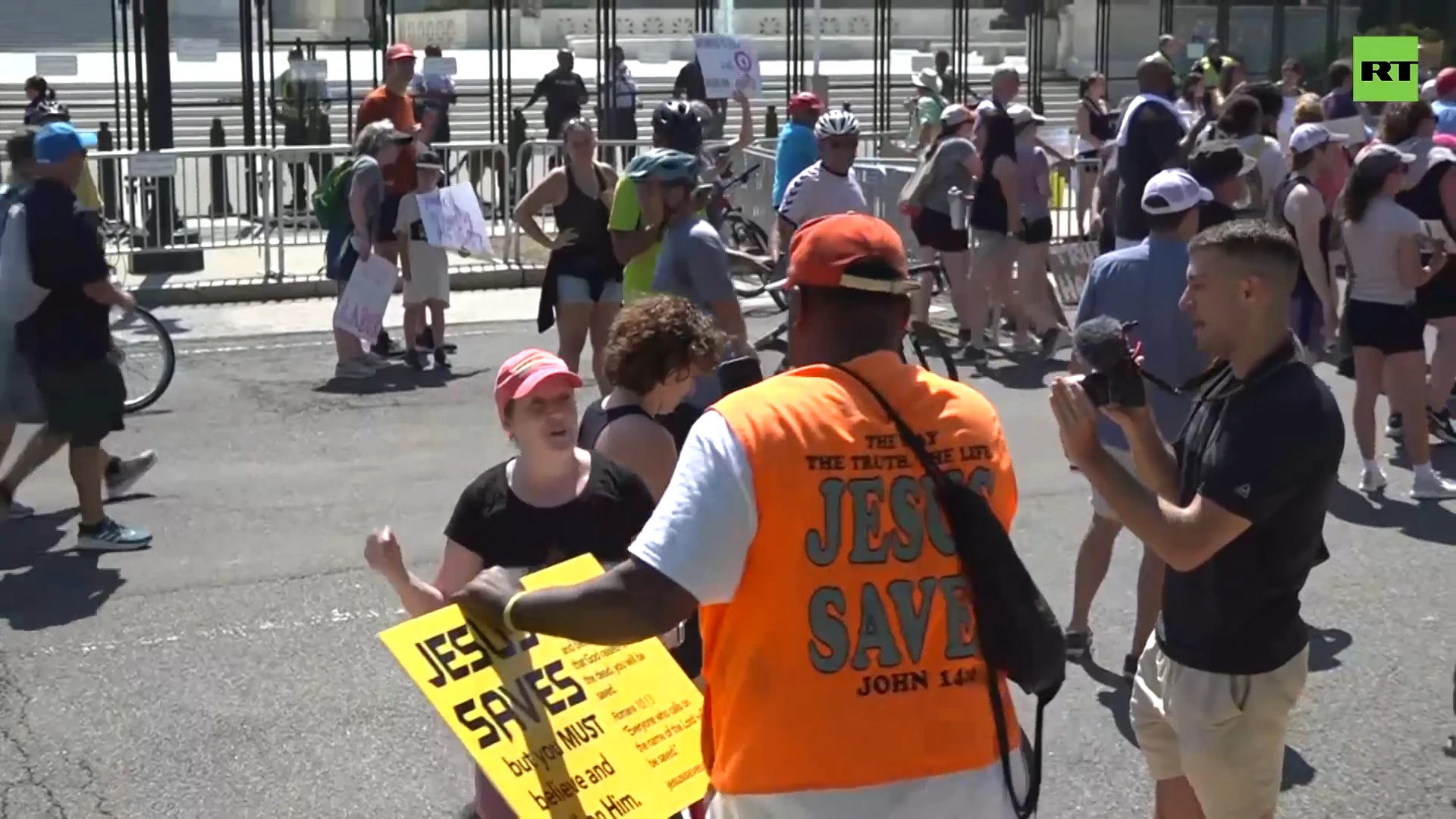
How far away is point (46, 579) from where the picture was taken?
7742 millimetres

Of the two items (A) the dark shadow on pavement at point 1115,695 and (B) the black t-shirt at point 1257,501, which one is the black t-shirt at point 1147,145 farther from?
(B) the black t-shirt at point 1257,501

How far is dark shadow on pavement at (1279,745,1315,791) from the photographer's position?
562cm

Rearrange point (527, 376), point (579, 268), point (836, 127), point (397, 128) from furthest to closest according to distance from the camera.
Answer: point (397, 128) → point (836, 127) → point (579, 268) → point (527, 376)

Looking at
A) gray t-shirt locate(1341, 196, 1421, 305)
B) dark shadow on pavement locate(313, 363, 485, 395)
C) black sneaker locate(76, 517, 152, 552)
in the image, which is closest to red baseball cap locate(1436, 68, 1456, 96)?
gray t-shirt locate(1341, 196, 1421, 305)

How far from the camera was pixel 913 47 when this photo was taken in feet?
140

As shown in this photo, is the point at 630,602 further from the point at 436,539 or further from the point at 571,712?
the point at 436,539

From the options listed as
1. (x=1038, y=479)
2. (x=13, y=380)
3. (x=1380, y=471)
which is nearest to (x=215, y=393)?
(x=13, y=380)

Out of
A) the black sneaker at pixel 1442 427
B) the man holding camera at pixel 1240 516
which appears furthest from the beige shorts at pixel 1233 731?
the black sneaker at pixel 1442 427

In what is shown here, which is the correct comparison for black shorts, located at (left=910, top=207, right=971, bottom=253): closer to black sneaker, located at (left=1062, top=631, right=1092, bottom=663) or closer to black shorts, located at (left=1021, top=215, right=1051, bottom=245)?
black shorts, located at (left=1021, top=215, right=1051, bottom=245)

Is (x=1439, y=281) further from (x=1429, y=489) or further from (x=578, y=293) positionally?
(x=578, y=293)

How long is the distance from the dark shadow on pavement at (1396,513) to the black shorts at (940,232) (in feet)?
12.5

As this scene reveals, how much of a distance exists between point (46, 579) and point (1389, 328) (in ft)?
20.4

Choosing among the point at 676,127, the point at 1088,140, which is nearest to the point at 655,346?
the point at 676,127

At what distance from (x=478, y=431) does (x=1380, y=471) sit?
4831mm
